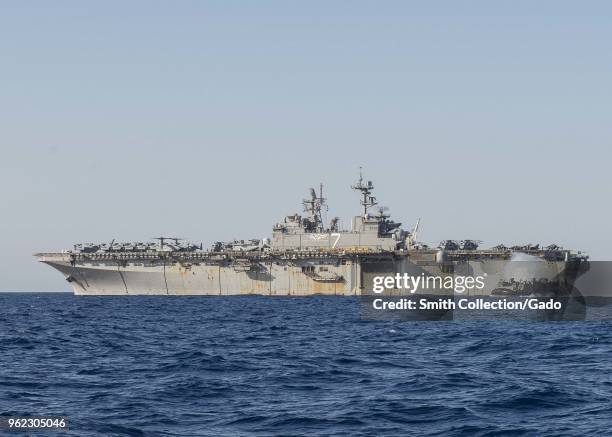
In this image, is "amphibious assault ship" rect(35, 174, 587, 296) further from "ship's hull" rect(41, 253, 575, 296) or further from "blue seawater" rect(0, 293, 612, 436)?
"blue seawater" rect(0, 293, 612, 436)

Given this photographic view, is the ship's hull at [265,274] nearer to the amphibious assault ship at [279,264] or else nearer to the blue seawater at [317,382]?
the amphibious assault ship at [279,264]

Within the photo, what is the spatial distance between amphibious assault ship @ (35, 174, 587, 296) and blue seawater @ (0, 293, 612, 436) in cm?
5993

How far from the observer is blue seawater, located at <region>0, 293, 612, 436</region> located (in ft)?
61.0

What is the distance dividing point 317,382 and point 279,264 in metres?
79.9

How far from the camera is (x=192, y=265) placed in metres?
104

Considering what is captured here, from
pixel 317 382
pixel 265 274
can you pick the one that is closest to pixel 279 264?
pixel 265 274

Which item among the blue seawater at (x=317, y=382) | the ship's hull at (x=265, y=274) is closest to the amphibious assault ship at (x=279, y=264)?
the ship's hull at (x=265, y=274)

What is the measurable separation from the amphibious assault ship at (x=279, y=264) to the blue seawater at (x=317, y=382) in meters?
59.9

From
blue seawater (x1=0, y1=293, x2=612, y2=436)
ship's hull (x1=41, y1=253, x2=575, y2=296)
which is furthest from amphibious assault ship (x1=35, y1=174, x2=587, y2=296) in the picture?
blue seawater (x1=0, y1=293, x2=612, y2=436)

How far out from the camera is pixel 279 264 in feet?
341

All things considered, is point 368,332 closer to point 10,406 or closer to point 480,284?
point 10,406

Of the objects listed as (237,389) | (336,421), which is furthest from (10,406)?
(336,421)

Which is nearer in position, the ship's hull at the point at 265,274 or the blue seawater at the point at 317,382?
the blue seawater at the point at 317,382

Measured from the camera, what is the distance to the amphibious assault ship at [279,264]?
101625mm
